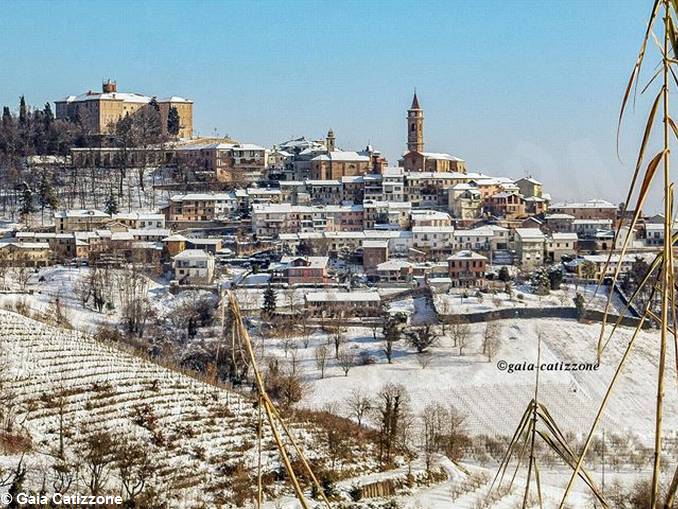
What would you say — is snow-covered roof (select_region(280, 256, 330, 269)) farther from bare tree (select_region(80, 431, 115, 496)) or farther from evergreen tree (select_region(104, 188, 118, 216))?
bare tree (select_region(80, 431, 115, 496))

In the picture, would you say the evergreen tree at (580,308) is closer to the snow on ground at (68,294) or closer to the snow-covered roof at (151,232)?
the snow on ground at (68,294)

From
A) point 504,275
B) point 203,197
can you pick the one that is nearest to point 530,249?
point 504,275

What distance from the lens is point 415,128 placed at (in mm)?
33219

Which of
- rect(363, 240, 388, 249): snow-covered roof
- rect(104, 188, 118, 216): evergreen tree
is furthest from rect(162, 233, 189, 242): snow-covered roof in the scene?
rect(363, 240, 388, 249): snow-covered roof

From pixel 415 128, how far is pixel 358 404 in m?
23.0

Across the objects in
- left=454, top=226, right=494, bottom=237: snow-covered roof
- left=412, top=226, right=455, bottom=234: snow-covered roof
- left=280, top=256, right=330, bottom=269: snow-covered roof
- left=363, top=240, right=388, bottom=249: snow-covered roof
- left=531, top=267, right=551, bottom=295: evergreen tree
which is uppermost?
left=412, top=226, right=455, bottom=234: snow-covered roof

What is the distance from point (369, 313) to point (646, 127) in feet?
57.3

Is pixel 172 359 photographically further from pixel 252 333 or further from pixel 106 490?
pixel 106 490

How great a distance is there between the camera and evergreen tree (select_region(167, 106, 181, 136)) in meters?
34.1

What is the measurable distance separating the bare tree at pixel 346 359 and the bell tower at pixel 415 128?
18.2 m

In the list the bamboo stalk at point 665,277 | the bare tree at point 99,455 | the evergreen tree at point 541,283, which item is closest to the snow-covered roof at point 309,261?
the evergreen tree at point 541,283

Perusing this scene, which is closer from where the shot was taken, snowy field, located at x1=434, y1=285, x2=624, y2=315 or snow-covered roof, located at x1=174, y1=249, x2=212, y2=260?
snowy field, located at x1=434, y1=285, x2=624, y2=315

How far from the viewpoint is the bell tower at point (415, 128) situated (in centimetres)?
3300

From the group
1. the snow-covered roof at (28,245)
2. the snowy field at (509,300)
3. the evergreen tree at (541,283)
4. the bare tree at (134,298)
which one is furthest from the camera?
the snow-covered roof at (28,245)
